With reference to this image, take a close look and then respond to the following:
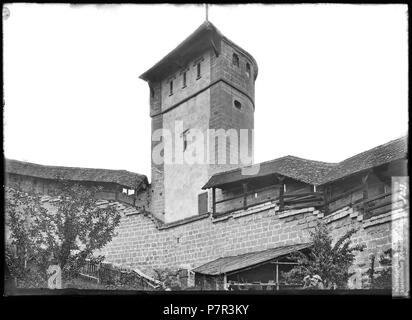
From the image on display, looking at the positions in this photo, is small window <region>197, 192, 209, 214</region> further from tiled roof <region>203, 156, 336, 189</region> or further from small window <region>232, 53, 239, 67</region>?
small window <region>232, 53, 239, 67</region>

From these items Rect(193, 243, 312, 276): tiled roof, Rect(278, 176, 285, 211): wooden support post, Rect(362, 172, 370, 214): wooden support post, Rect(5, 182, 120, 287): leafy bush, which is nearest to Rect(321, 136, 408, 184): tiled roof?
Rect(362, 172, 370, 214): wooden support post

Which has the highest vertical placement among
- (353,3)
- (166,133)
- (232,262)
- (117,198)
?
(353,3)

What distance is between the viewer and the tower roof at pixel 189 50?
11.9 meters

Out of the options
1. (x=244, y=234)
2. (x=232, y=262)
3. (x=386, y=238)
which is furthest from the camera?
(x=244, y=234)

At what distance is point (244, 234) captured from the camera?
485 inches

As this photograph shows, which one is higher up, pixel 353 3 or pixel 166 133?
pixel 353 3

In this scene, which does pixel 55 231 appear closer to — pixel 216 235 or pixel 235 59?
pixel 216 235

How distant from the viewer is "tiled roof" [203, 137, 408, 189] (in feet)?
34.8

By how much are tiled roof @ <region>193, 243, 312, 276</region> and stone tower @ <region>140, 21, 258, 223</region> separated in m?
1.88

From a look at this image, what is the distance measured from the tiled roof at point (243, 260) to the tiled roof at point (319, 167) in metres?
1.46

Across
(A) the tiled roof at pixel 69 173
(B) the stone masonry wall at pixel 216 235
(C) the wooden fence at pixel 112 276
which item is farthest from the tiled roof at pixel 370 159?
(A) the tiled roof at pixel 69 173
